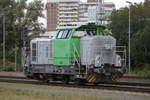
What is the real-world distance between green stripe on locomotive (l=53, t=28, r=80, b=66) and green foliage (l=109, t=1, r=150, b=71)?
22631 mm

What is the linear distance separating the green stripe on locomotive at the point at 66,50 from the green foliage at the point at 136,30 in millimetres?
22631

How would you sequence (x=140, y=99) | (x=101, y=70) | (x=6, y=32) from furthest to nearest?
1. (x=6, y=32)
2. (x=101, y=70)
3. (x=140, y=99)

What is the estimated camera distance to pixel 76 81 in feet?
80.3

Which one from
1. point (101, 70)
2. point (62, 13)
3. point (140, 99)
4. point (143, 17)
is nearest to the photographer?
point (140, 99)

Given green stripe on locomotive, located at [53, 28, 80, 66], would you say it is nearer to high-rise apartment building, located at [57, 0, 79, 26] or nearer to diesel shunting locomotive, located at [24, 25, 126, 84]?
diesel shunting locomotive, located at [24, 25, 126, 84]

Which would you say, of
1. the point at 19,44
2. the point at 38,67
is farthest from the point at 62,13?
the point at 38,67

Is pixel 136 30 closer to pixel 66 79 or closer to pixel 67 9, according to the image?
pixel 66 79

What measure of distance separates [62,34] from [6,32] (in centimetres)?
3751

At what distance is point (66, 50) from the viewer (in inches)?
940

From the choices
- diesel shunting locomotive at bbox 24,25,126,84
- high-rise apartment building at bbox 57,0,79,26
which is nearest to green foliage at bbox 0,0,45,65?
diesel shunting locomotive at bbox 24,25,126,84

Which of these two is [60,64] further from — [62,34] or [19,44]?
[19,44]

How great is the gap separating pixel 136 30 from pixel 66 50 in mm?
32743

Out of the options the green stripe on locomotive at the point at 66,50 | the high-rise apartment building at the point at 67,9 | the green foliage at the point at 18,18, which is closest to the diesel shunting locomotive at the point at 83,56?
the green stripe on locomotive at the point at 66,50

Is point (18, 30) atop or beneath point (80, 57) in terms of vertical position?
atop
